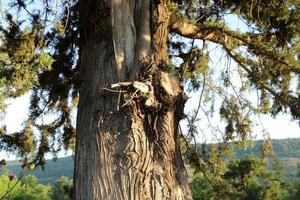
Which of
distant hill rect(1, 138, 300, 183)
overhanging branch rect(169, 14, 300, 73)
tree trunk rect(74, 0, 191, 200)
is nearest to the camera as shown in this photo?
tree trunk rect(74, 0, 191, 200)

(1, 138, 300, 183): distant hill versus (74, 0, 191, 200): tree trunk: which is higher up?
(1, 138, 300, 183): distant hill

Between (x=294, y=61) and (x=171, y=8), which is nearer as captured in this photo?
(x=171, y=8)

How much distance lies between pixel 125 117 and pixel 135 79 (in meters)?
0.46

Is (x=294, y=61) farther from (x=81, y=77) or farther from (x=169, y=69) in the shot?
(x=81, y=77)

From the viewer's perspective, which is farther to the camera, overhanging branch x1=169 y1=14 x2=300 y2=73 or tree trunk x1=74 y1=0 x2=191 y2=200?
overhanging branch x1=169 y1=14 x2=300 y2=73

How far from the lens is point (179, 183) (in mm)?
5199

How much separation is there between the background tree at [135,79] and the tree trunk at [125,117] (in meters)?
0.01

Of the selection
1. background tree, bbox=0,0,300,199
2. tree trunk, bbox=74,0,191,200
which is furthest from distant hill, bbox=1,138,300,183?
tree trunk, bbox=74,0,191,200

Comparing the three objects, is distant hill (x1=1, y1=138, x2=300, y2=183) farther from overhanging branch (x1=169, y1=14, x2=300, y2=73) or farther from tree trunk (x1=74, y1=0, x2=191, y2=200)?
tree trunk (x1=74, y1=0, x2=191, y2=200)

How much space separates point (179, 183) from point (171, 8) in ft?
7.66

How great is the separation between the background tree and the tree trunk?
0.03 ft

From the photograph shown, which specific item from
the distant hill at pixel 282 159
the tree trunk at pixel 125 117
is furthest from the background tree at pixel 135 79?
the distant hill at pixel 282 159

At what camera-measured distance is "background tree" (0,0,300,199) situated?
5094mm

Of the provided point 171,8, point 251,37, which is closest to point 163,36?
point 171,8
